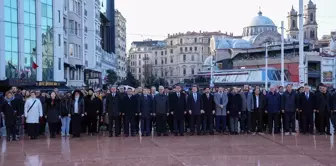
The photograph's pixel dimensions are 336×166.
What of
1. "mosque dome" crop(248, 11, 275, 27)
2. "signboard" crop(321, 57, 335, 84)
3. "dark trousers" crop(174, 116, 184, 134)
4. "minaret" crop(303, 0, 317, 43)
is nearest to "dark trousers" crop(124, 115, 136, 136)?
"dark trousers" crop(174, 116, 184, 134)

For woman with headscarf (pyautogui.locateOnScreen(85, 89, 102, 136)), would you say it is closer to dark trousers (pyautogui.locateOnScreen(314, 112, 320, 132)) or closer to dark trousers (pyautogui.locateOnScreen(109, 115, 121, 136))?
dark trousers (pyautogui.locateOnScreen(109, 115, 121, 136))

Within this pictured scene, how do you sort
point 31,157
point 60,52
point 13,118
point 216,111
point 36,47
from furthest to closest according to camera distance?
1. point 60,52
2. point 36,47
3. point 216,111
4. point 13,118
5. point 31,157

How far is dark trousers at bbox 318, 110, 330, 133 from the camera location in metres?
16.4

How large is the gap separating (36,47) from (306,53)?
49302 millimetres

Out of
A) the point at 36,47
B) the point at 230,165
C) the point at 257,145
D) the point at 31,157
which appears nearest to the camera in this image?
the point at 230,165

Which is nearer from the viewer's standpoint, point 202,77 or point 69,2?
point 69,2

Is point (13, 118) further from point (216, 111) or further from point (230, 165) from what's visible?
point (230, 165)

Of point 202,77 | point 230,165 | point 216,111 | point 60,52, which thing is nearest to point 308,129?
point 216,111

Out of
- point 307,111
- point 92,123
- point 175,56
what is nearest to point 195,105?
point 92,123

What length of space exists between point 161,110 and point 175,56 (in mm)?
137418

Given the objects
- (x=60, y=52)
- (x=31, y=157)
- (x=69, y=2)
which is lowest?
(x=31, y=157)

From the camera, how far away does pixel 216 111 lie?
16.8m

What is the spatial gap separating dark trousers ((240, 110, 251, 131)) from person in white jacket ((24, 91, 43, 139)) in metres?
7.89

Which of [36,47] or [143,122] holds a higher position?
[36,47]
